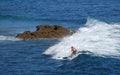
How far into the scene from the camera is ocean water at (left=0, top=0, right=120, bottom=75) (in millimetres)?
43875

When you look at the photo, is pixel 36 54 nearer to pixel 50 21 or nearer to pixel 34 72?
pixel 34 72

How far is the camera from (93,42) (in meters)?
54.3

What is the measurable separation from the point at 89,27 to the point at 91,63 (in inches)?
934

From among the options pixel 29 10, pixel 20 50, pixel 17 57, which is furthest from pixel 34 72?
pixel 29 10

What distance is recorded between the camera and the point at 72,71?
139 feet

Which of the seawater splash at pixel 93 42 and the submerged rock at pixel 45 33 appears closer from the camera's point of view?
the seawater splash at pixel 93 42

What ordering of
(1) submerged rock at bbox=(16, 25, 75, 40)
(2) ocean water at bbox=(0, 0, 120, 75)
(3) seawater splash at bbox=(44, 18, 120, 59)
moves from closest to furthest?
(2) ocean water at bbox=(0, 0, 120, 75) < (3) seawater splash at bbox=(44, 18, 120, 59) < (1) submerged rock at bbox=(16, 25, 75, 40)

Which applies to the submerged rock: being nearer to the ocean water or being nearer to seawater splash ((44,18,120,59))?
the ocean water

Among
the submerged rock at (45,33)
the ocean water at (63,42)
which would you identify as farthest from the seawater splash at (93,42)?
the submerged rock at (45,33)

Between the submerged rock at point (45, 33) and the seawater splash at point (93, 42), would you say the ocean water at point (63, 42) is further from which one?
the submerged rock at point (45, 33)

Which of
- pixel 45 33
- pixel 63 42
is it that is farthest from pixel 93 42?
pixel 45 33

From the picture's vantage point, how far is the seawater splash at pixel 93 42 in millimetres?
49375

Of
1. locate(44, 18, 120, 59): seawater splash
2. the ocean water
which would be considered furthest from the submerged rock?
locate(44, 18, 120, 59): seawater splash

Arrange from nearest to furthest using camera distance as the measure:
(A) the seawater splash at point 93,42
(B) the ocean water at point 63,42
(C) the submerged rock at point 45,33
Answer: (B) the ocean water at point 63,42 < (A) the seawater splash at point 93,42 < (C) the submerged rock at point 45,33
